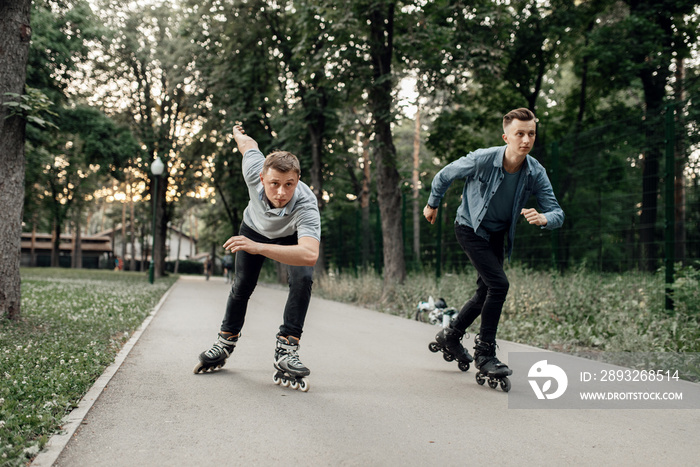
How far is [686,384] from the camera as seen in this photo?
479 cm

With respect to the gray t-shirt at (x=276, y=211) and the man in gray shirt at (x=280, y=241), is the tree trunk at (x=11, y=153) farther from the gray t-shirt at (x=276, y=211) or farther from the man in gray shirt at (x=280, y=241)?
the gray t-shirt at (x=276, y=211)

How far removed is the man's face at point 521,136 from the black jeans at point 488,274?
27.4 inches

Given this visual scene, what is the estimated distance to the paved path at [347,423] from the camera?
2984 mm

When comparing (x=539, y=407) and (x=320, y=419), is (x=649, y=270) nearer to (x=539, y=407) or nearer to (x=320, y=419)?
(x=539, y=407)

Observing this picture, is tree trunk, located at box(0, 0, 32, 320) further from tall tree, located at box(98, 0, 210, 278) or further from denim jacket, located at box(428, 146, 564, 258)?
tall tree, located at box(98, 0, 210, 278)

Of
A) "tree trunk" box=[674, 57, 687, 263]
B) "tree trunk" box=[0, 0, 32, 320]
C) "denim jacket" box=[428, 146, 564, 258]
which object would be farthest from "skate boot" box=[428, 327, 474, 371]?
"tree trunk" box=[0, 0, 32, 320]

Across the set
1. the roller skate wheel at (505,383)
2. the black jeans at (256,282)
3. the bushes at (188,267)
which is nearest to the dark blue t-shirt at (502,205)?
the roller skate wheel at (505,383)

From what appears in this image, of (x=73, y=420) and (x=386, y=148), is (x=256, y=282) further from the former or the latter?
(x=386, y=148)

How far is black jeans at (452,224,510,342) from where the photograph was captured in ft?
A: 14.9

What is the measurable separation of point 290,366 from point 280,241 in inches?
37.3

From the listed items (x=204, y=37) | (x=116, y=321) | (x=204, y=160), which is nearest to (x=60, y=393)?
(x=116, y=321)

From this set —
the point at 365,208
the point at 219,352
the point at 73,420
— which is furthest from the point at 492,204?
the point at 365,208

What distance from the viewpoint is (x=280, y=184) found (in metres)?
4.03

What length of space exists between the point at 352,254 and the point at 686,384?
591 inches
